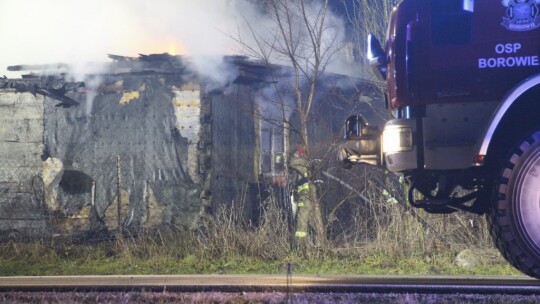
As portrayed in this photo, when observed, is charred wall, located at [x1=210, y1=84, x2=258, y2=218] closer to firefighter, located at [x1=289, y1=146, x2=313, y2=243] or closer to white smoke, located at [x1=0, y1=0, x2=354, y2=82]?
white smoke, located at [x1=0, y1=0, x2=354, y2=82]

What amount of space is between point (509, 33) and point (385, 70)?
1.46 metres

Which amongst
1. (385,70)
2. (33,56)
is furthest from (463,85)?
(33,56)

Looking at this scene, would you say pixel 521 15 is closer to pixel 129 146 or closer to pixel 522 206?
pixel 522 206

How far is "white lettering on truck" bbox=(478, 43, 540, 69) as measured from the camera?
538 centimetres

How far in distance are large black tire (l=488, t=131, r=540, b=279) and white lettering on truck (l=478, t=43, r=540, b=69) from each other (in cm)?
61

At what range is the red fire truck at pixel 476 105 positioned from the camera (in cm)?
521

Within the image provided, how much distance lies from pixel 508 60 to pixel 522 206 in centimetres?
127

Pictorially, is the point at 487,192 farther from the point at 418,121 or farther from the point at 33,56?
the point at 33,56

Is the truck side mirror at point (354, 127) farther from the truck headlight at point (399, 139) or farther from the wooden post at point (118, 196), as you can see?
the wooden post at point (118, 196)

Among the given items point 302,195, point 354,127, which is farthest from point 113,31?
point 354,127

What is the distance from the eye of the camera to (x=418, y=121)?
565cm

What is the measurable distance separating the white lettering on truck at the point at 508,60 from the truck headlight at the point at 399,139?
33.8 inches

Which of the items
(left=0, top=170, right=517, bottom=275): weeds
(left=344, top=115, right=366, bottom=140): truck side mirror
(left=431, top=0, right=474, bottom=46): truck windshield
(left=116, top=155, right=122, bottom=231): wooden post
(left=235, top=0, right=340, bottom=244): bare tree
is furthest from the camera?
(left=116, top=155, right=122, bottom=231): wooden post

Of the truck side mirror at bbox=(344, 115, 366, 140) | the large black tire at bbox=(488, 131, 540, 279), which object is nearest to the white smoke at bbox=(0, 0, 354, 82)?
the truck side mirror at bbox=(344, 115, 366, 140)
